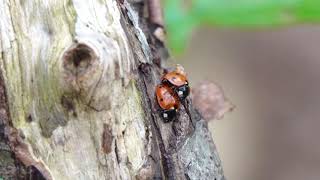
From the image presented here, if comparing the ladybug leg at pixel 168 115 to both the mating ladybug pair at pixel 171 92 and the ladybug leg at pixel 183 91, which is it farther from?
the ladybug leg at pixel 183 91

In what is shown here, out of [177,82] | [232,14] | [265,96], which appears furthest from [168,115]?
[265,96]

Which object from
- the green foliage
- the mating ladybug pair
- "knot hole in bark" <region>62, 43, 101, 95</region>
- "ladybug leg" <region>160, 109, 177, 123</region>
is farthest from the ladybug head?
the green foliage

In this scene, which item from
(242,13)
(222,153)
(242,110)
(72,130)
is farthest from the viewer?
(242,110)

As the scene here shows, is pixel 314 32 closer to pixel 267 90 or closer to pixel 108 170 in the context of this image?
pixel 267 90

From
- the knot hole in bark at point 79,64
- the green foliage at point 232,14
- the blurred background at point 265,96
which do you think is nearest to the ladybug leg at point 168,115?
the knot hole in bark at point 79,64

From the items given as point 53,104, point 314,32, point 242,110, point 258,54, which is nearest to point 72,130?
point 53,104

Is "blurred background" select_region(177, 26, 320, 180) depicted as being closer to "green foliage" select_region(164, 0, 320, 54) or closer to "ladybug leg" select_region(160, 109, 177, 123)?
"green foliage" select_region(164, 0, 320, 54)

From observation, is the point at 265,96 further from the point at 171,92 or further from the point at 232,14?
the point at 171,92
